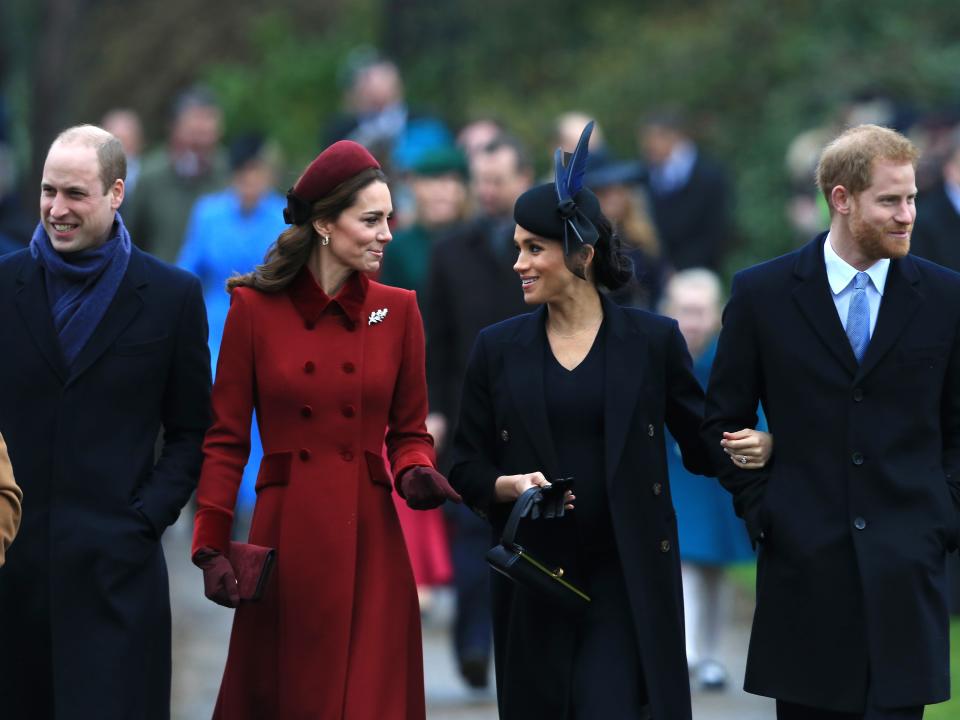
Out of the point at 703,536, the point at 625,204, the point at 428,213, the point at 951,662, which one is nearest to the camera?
the point at 703,536

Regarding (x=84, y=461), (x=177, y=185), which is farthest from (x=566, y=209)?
(x=177, y=185)

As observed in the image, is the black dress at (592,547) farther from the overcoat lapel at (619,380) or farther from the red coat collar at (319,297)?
the red coat collar at (319,297)

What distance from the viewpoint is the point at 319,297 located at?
7.33 metres

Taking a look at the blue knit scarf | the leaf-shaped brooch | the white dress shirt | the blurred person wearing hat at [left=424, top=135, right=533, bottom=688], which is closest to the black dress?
the leaf-shaped brooch

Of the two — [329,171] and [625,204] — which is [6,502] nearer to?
[329,171]

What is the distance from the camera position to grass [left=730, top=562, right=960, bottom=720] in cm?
949

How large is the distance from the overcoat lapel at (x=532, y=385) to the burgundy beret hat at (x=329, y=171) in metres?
0.73

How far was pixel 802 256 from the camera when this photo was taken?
707 centimetres

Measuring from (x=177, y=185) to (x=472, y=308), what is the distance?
17.6 ft

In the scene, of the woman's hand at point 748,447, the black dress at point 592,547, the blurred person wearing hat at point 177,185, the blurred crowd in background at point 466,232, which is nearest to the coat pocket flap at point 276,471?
the black dress at point 592,547

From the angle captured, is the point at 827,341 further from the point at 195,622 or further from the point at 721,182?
the point at 721,182

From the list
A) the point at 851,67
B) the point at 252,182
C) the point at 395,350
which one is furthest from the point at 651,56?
the point at 395,350

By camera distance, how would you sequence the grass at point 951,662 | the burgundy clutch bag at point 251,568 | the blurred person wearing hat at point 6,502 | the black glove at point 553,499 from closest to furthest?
the blurred person wearing hat at point 6,502 → the black glove at point 553,499 → the burgundy clutch bag at point 251,568 → the grass at point 951,662

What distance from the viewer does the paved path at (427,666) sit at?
32.2ft
